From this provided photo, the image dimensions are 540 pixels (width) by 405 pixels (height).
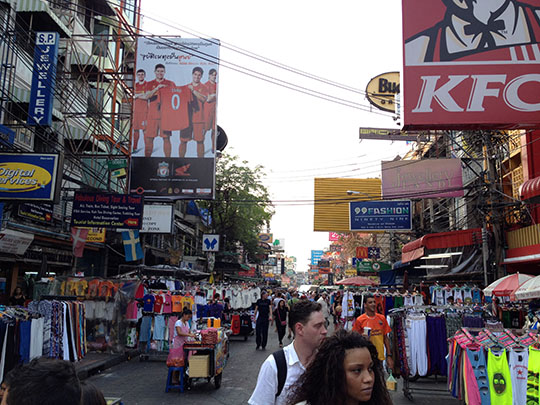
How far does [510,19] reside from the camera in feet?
45.6

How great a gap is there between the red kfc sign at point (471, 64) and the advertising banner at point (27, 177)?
954 cm

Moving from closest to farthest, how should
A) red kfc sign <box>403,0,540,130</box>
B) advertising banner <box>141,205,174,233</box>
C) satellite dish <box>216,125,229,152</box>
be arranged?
red kfc sign <box>403,0,540,130</box> → advertising banner <box>141,205,174,233</box> → satellite dish <box>216,125,229,152</box>

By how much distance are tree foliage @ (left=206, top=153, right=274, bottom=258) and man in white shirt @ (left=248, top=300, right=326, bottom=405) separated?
32.1m

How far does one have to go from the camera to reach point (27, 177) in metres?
12.2

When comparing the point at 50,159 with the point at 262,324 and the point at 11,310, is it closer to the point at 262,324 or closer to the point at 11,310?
the point at 11,310

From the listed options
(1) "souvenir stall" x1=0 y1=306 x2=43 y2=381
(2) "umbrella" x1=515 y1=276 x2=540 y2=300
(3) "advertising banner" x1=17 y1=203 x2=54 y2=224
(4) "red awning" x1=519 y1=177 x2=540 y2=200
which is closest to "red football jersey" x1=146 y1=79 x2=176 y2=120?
(3) "advertising banner" x1=17 y1=203 x2=54 y2=224

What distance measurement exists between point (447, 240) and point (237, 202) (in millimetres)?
21252

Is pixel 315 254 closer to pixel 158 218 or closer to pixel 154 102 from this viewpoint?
pixel 154 102

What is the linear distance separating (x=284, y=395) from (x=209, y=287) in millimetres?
18725

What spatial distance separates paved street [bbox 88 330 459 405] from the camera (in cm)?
934

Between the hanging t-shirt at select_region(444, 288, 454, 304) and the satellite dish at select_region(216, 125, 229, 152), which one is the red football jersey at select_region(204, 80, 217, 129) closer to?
the satellite dish at select_region(216, 125, 229, 152)

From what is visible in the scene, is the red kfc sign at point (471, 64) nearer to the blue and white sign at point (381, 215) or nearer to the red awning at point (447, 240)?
the red awning at point (447, 240)

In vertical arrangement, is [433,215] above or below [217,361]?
above

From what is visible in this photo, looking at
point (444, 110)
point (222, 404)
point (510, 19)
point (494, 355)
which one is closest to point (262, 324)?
point (222, 404)
